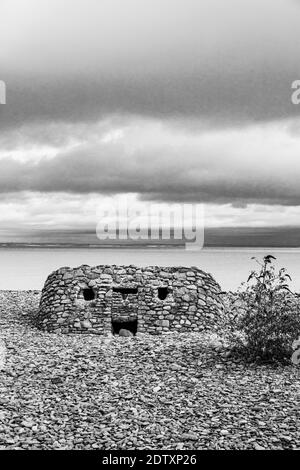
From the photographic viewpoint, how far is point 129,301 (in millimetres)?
17141

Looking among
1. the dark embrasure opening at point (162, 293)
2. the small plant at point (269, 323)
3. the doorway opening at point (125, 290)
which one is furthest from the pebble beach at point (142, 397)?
the dark embrasure opening at point (162, 293)

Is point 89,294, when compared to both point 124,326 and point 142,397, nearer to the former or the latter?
point 124,326

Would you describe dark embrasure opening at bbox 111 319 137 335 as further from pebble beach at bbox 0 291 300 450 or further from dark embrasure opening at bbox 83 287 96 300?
pebble beach at bbox 0 291 300 450

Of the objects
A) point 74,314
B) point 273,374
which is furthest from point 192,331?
point 273,374

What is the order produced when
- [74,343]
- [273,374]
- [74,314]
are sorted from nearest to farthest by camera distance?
[273,374] < [74,343] < [74,314]

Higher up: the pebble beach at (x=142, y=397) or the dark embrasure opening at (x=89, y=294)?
the dark embrasure opening at (x=89, y=294)

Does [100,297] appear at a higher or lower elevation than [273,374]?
higher

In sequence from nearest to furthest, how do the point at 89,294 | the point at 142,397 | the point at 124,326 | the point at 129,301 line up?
the point at 142,397, the point at 129,301, the point at 124,326, the point at 89,294

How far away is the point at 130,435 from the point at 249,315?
5.36m

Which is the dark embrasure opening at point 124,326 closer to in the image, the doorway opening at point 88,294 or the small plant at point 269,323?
the doorway opening at point 88,294

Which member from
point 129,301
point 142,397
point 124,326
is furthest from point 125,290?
point 142,397

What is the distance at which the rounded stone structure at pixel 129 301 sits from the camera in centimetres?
1680
